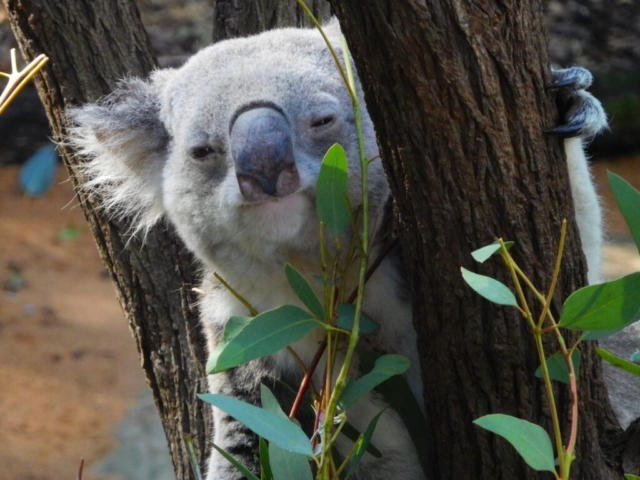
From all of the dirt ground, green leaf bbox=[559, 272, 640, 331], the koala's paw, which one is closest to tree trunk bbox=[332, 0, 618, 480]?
the koala's paw

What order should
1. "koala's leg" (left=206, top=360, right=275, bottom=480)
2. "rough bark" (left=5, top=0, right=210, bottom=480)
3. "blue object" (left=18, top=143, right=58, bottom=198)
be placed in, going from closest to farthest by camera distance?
"koala's leg" (left=206, top=360, right=275, bottom=480)
"rough bark" (left=5, top=0, right=210, bottom=480)
"blue object" (left=18, top=143, right=58, bottom=198)

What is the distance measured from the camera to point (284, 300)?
2.20 metres

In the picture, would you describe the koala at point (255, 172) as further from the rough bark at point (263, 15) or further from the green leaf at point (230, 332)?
the rough bark at point (263, 15)

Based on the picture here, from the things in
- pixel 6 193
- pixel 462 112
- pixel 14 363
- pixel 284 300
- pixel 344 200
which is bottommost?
pixel 14 363

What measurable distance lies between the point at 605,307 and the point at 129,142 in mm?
1522

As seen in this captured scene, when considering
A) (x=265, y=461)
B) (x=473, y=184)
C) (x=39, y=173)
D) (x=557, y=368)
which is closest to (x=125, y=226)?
(x=265, y=461)

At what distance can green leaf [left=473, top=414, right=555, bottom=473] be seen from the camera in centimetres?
128

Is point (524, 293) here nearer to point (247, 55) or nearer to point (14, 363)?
point (247, 55)

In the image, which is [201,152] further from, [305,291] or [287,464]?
[287,464]

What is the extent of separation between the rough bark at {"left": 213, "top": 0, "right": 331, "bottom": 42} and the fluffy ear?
0.43 metres

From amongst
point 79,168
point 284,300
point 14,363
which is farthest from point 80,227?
point 284,300

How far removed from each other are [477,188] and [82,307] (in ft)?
16.9

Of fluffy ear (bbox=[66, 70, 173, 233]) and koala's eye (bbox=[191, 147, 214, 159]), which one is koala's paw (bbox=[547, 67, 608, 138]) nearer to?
koala's eye (bbox=[191, 147, 214, 159])

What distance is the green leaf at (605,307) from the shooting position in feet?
4.44
